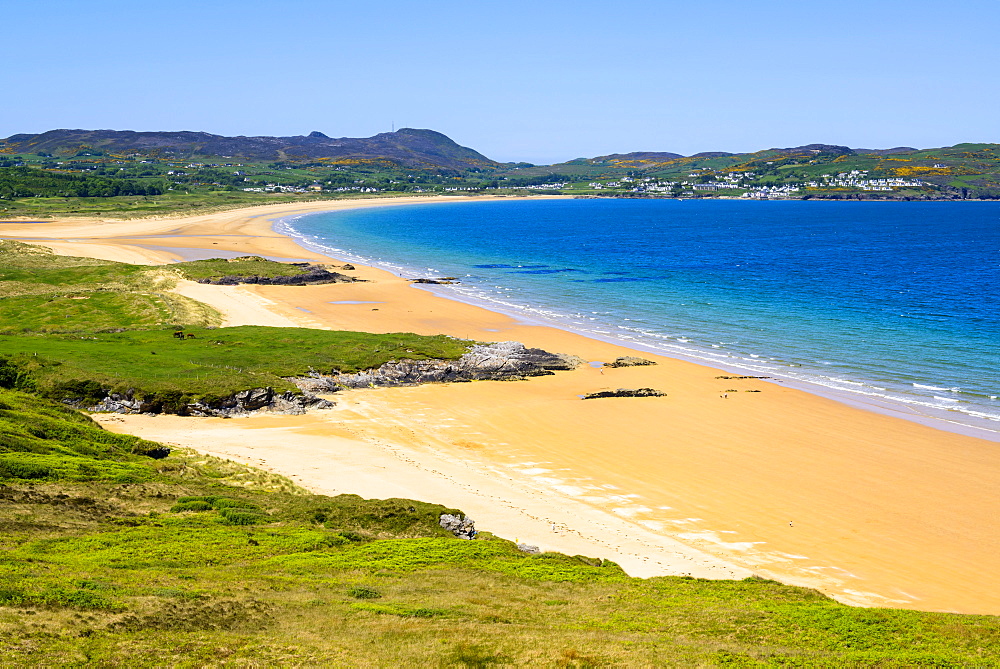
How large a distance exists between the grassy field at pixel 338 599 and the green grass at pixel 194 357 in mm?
12048

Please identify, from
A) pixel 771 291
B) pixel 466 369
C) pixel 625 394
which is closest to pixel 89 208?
pixel 771 291

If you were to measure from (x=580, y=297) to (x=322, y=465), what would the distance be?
172ft

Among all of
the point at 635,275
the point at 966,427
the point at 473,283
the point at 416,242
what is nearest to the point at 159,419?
the point at 966,427

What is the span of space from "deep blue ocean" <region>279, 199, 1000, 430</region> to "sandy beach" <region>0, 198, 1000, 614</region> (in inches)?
300

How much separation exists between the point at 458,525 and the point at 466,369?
24648mm

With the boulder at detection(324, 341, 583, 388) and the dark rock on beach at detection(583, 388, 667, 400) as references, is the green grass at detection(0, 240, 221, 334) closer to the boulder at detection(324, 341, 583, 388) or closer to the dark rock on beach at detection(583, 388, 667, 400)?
the boulder at detection(324, 341, 583, 388)

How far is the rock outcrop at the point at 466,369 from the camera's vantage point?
45438 millimetres

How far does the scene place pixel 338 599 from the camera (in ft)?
56.8

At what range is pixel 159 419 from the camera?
37094 millimetres

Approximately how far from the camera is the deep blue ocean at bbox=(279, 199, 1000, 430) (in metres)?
50.7

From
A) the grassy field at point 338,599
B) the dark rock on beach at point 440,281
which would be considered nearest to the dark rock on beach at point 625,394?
A: the grassy field at point 338,599

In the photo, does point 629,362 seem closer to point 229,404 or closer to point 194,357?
point 229,404

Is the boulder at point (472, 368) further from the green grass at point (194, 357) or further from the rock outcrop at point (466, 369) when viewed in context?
the green grass at point (194, 357)

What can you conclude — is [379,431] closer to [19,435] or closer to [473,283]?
[19,435]
